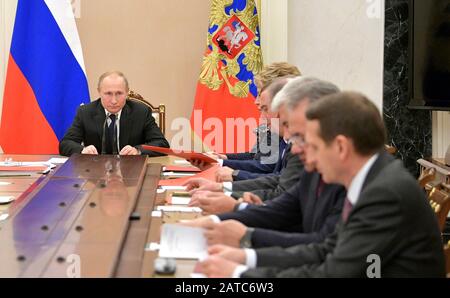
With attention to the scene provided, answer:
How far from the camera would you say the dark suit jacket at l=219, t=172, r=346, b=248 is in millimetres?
2496

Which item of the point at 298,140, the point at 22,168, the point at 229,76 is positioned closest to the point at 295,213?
the point at 298,140

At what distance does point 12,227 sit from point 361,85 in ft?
13.5

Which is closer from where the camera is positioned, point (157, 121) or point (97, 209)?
point (97, 209)

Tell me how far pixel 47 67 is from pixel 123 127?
3.97ft

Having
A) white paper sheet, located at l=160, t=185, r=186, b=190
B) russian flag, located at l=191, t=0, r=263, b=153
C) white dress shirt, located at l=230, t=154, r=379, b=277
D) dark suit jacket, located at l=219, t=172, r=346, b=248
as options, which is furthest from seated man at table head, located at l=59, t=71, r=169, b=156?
white dress shirt, located at l=230, t=154, r=379, b=277

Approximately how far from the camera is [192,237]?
2459 millimetres

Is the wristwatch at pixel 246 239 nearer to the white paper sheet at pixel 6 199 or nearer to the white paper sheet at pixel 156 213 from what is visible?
the white paper sheet at pixel 156 213

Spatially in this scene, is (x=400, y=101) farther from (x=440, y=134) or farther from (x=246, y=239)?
(x=246, y=239)

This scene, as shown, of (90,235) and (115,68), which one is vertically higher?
(115,68)

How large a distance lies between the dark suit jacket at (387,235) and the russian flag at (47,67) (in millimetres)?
4580

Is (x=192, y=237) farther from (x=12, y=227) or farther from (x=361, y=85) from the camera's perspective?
(x=361, y=85)

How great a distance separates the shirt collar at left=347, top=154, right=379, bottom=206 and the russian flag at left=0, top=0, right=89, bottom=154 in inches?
180
